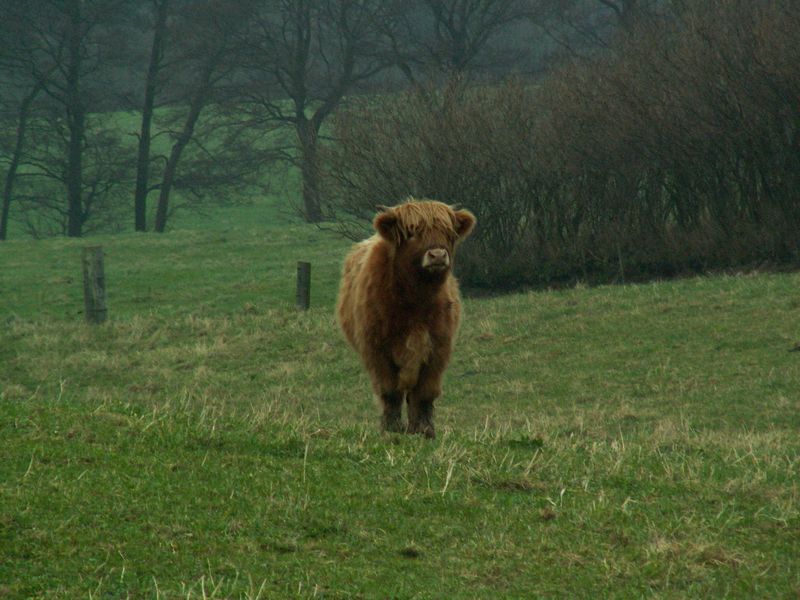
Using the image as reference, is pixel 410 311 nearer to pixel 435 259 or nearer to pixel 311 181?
pixel 435 259

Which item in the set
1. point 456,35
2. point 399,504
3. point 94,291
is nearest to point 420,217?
point 399,504

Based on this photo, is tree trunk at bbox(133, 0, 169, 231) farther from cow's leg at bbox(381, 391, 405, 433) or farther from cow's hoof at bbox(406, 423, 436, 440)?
cow's hoof at bbox(406, 423, 436, 440)

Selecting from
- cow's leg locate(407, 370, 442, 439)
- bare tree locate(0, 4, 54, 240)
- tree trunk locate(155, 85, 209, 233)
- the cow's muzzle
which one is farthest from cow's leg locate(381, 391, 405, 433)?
tree trunk locate(155, 85, 209, 233)

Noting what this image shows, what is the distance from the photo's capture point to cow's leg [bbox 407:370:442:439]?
9.90 m

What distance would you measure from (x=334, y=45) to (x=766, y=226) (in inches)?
1049

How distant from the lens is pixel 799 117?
23609mm

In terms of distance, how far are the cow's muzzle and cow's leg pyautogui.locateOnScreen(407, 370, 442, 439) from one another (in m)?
1.04

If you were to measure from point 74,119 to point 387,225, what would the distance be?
40.1 m

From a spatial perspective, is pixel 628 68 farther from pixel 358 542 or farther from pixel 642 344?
pixel 358 542

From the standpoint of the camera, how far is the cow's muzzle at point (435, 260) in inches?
369

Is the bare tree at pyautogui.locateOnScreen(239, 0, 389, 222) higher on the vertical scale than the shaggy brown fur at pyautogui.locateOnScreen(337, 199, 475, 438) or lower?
higher

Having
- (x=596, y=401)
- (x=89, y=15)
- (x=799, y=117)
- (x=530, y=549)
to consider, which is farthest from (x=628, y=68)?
(x=89, y=15)

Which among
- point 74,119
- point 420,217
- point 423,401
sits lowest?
point 423,401

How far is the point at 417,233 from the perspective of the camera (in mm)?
9758
